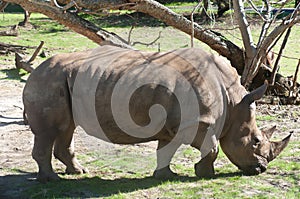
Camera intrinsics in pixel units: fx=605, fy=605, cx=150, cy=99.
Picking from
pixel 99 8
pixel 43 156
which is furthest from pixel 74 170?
pixel 99 8

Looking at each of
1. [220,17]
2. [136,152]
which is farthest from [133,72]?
[220,17]

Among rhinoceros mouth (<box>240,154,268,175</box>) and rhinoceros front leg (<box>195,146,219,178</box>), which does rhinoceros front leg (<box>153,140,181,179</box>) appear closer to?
rhinoceros front leg (<box>195,146,219,178</box>)

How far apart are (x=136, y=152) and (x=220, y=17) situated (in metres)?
17.9

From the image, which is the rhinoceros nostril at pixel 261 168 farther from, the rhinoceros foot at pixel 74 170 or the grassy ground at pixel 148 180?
the rhinoceros foot at pixel 74 170

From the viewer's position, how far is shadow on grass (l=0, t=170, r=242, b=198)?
240 inches

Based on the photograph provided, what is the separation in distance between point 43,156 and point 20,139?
90.9 inches

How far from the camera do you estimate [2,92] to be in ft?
39.9

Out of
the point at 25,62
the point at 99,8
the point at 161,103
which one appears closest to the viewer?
the point at 161,103

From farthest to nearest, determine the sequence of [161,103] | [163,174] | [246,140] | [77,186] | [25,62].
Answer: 1. [25,62]
2. [163,174]
3. [246,140]
4. [77,186]
5. [161,103]

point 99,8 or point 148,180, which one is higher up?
point 99,8

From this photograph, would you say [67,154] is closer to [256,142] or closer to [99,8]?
[256,142]

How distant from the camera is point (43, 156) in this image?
6391mm

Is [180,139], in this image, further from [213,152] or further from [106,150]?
[106,150]

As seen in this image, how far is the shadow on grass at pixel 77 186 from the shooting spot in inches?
240
